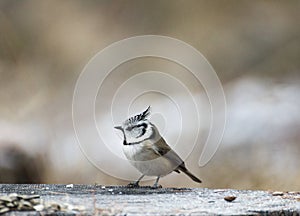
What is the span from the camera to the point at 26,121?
2977 mm

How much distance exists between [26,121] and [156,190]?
1327 millimetres

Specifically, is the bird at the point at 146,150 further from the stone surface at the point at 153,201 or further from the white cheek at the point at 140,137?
the stone surface at the point at 153,201

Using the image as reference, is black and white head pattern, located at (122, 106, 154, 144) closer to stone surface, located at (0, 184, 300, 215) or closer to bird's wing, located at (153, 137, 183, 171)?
bird's wing, located at (153, 137, 183, 171)

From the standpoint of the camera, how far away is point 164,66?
3.08 m

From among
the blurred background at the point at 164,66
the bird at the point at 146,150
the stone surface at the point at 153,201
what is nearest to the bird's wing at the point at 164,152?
the bird at the point at 146,150

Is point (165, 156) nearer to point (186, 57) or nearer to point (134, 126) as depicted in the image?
point (134, 126)

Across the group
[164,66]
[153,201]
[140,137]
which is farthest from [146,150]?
[164,66]

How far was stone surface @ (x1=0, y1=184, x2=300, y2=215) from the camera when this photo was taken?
4.51 feet

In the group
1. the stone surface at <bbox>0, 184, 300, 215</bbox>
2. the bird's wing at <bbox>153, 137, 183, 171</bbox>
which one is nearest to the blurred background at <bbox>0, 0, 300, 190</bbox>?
the bird's wing at <bbox>153, 137, 183, 171</bbox>

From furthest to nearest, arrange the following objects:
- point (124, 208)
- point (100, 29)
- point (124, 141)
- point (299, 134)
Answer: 1. point (100, 29)
2. point (299, 134)
3. point (124, 141)
4. point (124, 208)

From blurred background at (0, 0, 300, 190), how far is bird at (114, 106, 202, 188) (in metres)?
0.82

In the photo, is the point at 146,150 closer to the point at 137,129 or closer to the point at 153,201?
the point at 137,129

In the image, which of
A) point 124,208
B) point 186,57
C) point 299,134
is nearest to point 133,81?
point 186,57

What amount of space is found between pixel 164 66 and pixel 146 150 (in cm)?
115
